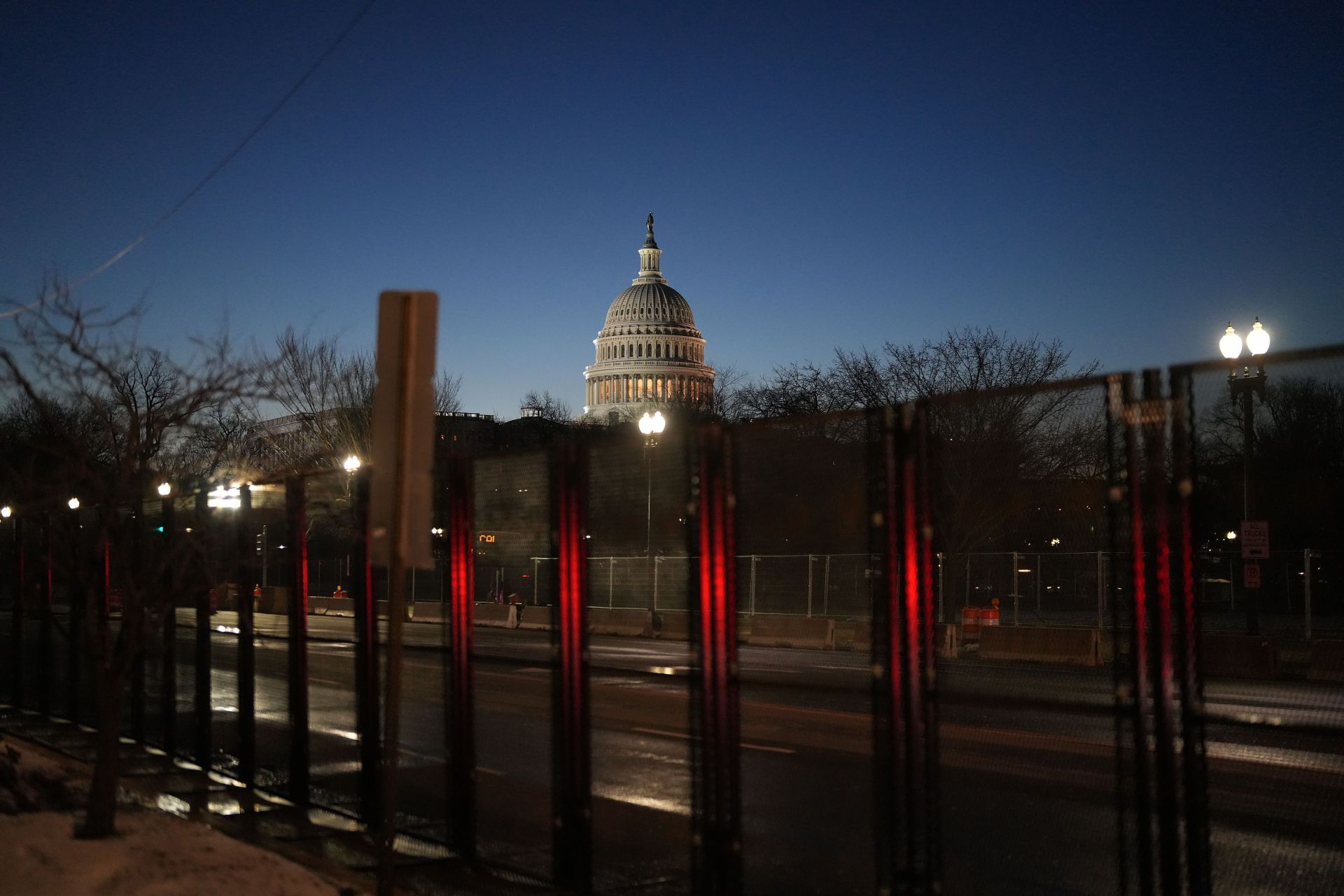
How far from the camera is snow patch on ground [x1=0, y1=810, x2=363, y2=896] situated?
23.4 ft

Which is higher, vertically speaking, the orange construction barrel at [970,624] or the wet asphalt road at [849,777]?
the orange construction barrel at [970,624]

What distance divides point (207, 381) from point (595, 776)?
204 inches

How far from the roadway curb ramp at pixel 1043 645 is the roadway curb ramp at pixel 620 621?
6.02 meters

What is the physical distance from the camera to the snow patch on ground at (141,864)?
713 cm

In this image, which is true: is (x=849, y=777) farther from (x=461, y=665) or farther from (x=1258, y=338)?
(x=1258, y=338)

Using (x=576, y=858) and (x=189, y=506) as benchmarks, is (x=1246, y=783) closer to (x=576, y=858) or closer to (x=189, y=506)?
(x=576, y=858)

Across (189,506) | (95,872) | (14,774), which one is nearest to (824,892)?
(95,872)

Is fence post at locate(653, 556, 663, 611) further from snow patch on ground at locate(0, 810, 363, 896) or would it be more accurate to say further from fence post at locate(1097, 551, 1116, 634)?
fence post at locate(1097, 551, 1116, 634)

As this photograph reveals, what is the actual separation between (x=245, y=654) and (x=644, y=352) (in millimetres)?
152884

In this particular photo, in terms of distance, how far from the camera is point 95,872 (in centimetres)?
740

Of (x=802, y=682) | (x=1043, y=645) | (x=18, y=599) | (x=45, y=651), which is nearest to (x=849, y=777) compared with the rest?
(x=802, y=682)

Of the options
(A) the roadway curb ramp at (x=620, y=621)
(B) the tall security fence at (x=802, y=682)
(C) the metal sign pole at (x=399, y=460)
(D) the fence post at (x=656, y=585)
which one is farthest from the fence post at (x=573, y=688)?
(A) the roadway curb ramp at (x=620, y=621)

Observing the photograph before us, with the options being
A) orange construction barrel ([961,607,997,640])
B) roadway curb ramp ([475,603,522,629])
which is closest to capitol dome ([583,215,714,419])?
roadway curb ramp ([475,603,522,629])

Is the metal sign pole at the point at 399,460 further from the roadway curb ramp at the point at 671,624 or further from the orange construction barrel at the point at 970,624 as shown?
the orange construction barrel at the point at 970,624
